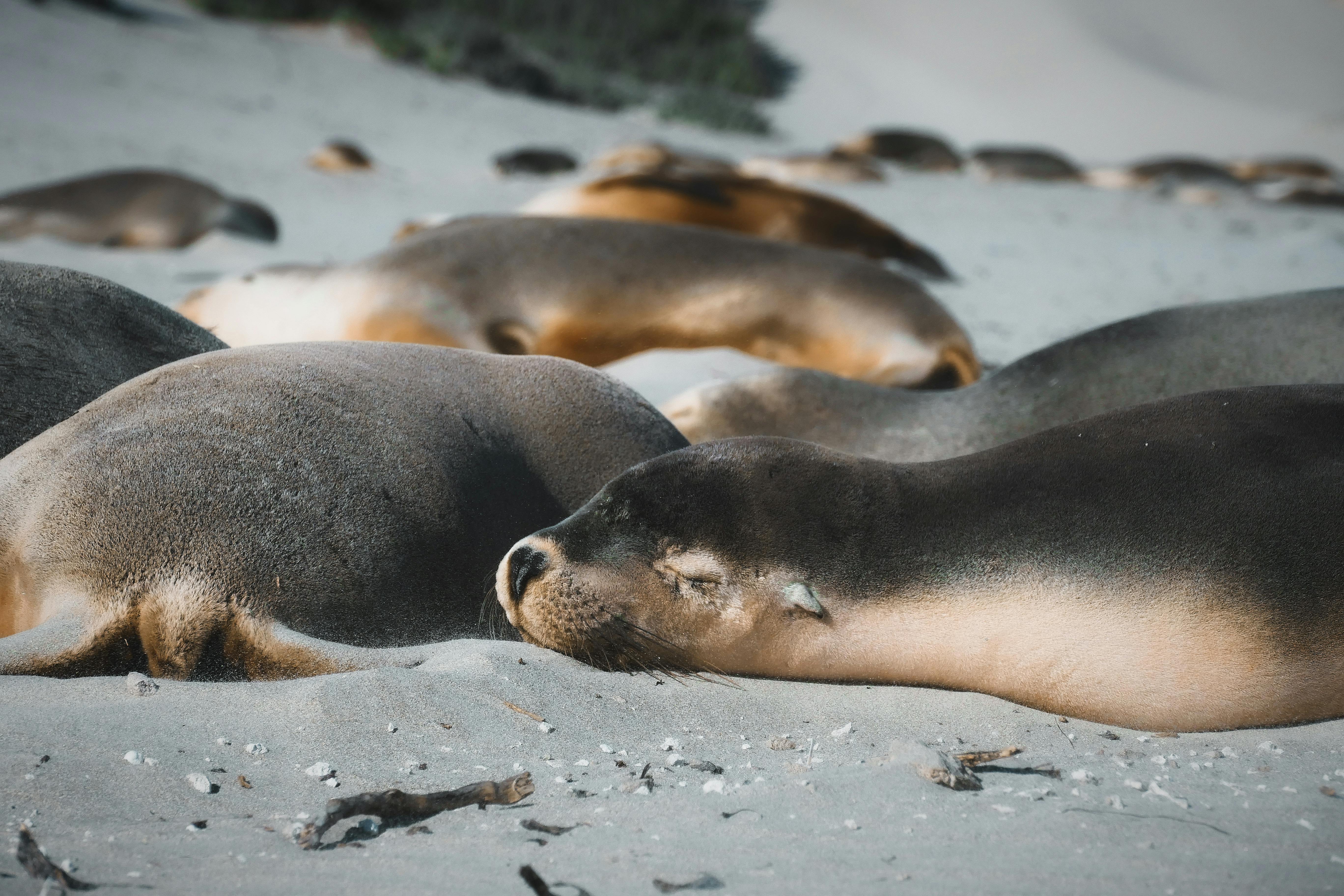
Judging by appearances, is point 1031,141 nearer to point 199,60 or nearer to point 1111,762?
point 199,60

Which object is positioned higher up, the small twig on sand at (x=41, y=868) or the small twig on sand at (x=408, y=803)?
the small twig on sand at (x=408, y=803)

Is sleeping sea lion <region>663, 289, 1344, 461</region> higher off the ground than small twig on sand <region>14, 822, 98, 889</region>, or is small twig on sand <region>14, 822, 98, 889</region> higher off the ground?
sleeping sea lion <region>663, 289, 1344, 461</region>

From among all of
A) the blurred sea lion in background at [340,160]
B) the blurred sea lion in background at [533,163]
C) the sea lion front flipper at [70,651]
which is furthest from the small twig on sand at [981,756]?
the blurred sea lion in background at [533,163]

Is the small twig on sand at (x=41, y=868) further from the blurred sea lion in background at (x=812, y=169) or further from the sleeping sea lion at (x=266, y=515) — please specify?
the blurred sea lion in background at (x=812, y=169)

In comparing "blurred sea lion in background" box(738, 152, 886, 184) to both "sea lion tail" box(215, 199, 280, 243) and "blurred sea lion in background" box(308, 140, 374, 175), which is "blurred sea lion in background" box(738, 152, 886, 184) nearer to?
"blurred sea lion in background" box(308, 140, 374, 175)

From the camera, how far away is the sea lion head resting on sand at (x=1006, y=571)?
6.82 feet

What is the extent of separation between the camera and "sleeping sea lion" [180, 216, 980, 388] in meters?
4.62

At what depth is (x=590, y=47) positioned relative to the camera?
23234mm

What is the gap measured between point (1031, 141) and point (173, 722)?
2692cm

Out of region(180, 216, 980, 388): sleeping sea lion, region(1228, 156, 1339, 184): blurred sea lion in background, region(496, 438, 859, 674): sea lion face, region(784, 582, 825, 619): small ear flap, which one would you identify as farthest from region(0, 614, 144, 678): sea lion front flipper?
region(1228, 156, 1339, 184): blurred sea lion in background

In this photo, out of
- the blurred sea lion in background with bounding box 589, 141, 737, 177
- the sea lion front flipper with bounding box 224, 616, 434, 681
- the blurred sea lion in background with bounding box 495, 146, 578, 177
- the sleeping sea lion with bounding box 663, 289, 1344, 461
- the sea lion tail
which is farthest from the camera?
the blurred sea lion in background with bounding box 495, 146, 578, 177

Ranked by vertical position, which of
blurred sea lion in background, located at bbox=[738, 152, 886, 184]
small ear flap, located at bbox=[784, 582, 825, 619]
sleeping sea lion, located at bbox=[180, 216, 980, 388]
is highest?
blurred sea lion in background, located at bbox=[738, 152, 886, 184]

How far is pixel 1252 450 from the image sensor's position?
7.57 feet

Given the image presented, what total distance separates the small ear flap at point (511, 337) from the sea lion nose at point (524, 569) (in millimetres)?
2327
